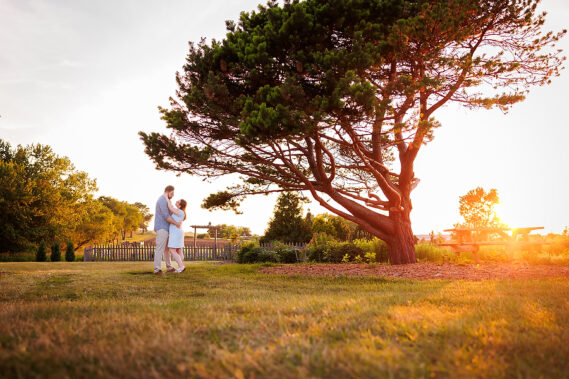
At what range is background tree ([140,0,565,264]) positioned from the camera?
7.88 metres

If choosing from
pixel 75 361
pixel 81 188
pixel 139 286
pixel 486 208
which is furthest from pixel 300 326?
pixel 81 188

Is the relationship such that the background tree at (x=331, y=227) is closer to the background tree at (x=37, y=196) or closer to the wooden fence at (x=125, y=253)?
the wooden fence at (x=125, y=253)

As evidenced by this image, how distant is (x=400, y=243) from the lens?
448 inches

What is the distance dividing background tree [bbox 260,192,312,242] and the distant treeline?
20.5 meters

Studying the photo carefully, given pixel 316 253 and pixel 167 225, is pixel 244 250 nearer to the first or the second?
pixel 316 253

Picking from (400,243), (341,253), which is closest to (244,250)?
(341,253)

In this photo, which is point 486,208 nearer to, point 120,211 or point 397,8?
point 397,8

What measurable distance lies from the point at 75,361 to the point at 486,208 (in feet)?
117

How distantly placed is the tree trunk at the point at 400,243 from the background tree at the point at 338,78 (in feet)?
0.12

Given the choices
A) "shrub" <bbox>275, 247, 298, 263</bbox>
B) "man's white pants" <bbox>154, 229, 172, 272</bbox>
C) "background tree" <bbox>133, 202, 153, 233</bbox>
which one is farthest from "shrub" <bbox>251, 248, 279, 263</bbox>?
"background tree" <bbox>133, 202, 153, 233</bbox>

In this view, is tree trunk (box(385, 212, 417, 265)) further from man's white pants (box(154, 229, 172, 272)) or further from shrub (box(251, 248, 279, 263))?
man's white pants (box(154, 229, 172, 272))

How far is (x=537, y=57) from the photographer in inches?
396

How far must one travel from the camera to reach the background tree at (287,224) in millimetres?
24438

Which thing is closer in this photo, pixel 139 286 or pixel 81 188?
pixel 139 286
